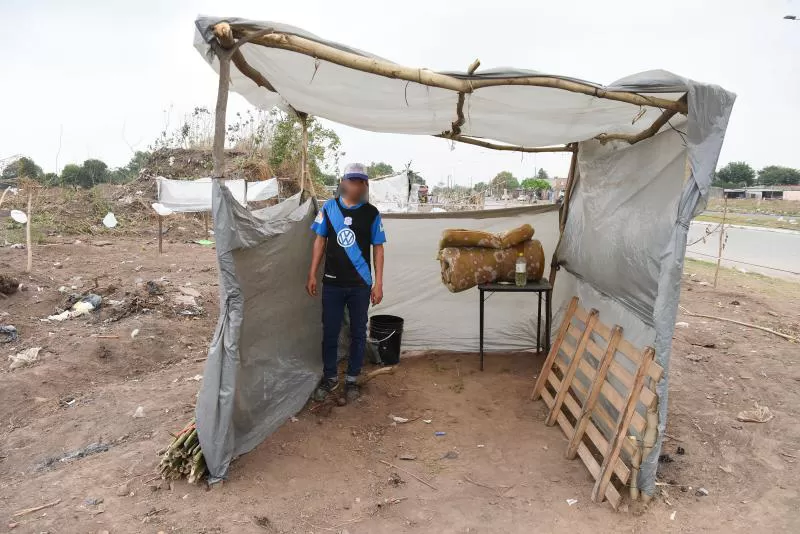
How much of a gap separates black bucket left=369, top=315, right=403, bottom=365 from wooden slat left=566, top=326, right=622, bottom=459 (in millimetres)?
2060

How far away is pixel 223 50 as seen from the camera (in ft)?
8.91

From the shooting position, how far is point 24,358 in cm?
537

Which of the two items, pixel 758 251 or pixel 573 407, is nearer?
pixel 573 407

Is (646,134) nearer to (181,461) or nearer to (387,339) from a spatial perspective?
(387,339)

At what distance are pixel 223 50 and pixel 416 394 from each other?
3.09 m

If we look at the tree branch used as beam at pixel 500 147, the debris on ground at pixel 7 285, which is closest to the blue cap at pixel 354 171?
the tree branch used as beam at pixel 500 147

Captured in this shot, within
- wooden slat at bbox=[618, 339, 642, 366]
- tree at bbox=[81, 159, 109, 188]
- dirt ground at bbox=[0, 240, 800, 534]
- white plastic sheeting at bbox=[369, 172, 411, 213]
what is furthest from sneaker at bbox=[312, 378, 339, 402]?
tree at bbox=[81, 159, 109, 188]

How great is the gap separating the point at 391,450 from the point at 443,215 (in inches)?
101

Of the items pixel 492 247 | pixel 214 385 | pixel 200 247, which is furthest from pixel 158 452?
pixel 200 247

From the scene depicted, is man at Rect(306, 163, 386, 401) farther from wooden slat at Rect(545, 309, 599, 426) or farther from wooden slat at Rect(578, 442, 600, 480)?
wooden slat at Rect(578, 442, 600, 480)

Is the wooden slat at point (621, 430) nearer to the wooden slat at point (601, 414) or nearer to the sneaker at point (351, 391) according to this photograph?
the wooden slat at point (601, 414)

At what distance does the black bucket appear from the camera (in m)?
5.06

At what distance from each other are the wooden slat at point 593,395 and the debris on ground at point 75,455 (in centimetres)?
319

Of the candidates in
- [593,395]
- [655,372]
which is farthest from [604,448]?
[655,372]
